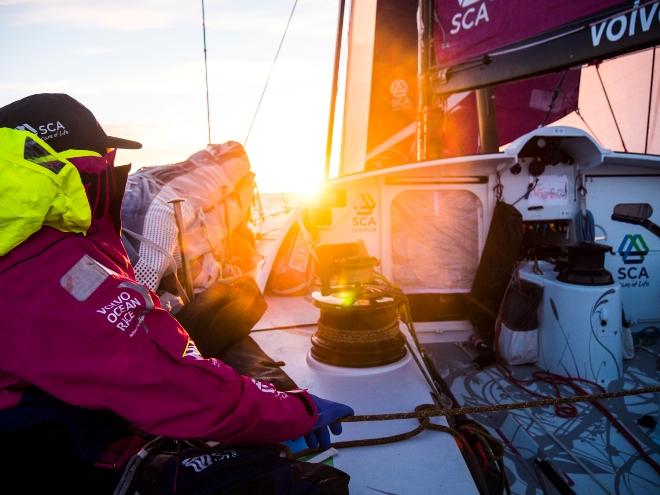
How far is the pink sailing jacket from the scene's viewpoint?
95 centimetres

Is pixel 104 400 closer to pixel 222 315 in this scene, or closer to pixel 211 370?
pixel 211 370

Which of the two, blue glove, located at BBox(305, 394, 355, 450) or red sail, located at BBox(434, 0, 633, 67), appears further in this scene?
red sail, located at BBox(434, 0, 633, 67)

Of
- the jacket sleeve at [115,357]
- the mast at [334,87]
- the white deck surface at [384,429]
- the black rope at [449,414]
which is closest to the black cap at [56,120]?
the jacket sleeve at [115,357]

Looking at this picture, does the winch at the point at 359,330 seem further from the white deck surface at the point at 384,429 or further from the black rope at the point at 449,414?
the black rope at the point at 449,414

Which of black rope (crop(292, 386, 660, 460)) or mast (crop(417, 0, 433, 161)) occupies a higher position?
mast (crop(417, 0, 433, 161))

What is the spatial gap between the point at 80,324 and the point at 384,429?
1.33m

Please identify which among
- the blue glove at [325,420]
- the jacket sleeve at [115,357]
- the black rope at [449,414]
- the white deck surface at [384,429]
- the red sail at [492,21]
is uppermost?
the red sail at [492,21]

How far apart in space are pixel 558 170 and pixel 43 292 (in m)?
4.97

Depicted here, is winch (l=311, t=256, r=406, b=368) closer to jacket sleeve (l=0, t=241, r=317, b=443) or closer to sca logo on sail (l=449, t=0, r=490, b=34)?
jacket sleeve (l=0, t=241, r=317, b=443)

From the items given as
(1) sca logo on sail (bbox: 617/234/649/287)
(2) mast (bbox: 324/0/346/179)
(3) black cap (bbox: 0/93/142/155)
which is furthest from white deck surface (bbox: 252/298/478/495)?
(2) mast (bbox: 324/0/346/179)

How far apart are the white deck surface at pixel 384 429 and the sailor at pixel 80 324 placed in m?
0.58

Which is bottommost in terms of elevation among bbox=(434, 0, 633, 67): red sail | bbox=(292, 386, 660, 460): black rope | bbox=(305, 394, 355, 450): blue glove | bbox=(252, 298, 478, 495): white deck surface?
bbox=(252, 298, 478, 495): white deck surface

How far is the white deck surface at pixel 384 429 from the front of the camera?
1549 millimetres

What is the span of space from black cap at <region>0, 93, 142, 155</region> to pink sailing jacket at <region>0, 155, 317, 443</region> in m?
0.17
